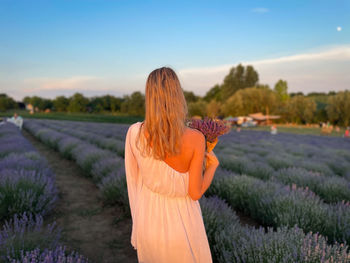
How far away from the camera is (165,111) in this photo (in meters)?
1.31

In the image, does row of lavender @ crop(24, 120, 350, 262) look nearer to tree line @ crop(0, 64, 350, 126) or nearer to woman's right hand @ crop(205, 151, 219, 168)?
woman's right hand @ crop(205, 151, 219, 168)

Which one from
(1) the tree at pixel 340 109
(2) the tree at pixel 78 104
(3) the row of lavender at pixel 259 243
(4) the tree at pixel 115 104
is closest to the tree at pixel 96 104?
(2) the tree at pixel 78 104

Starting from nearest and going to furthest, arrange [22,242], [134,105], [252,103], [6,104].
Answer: [22,242] → [252,103] → [134,105] → [6,104]

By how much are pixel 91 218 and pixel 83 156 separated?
322 cm

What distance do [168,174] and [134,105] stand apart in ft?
257

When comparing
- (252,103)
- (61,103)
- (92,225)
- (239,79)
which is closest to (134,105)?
(239,79)

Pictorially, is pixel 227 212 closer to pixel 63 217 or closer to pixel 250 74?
pixel 63 217

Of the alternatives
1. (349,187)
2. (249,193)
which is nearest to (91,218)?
(249,193)

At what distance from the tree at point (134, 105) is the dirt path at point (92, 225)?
69.9m

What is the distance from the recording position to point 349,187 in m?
4.27

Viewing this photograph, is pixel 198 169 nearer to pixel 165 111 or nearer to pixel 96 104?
pixel 165 111

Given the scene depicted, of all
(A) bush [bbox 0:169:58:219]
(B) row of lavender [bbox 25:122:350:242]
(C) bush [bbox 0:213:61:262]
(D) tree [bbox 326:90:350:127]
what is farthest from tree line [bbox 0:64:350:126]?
(C) bush [bbox 0:213:61:262]

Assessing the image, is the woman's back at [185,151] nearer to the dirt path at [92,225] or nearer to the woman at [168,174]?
the woman at [168,174]

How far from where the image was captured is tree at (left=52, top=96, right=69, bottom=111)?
103 metres
